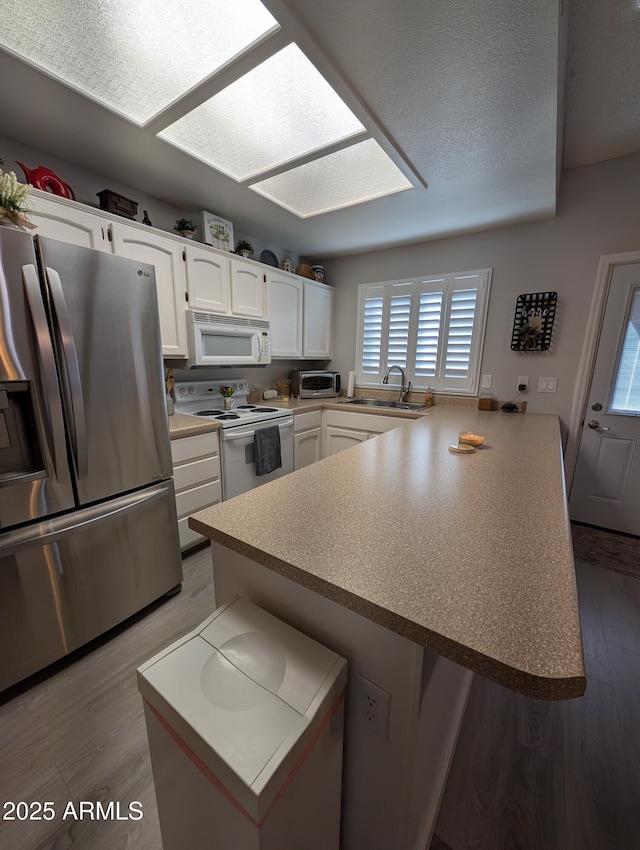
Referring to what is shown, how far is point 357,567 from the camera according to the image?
0.66 meters

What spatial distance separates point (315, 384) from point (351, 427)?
2.35ft

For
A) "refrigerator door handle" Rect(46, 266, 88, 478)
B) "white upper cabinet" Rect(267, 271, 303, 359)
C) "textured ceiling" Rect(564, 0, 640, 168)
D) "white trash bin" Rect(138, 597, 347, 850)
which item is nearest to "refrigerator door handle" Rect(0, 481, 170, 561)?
"refrigerator door handle" Rect(46, 266, 88, 478)

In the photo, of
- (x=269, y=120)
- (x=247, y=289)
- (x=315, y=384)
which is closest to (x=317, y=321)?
(x=315, y=384)

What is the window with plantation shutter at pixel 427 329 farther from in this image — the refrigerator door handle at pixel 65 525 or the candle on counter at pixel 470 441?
the refrigerator door handle at pixel 65 525

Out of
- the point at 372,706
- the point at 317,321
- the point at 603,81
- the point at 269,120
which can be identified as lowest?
the point at 372,706

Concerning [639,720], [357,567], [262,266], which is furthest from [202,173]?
[639,720]

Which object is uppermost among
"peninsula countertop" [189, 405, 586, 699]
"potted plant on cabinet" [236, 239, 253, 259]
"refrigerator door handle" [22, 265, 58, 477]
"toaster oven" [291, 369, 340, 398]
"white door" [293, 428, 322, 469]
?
"potted plant on cabinet" [236, 239, 253, 259]

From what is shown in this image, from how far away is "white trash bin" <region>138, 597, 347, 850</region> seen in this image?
534 mm

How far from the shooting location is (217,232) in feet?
7.92

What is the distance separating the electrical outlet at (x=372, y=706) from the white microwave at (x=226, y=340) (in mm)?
2128

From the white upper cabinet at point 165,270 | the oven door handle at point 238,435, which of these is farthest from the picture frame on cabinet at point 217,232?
the oven door handle at point 238,435

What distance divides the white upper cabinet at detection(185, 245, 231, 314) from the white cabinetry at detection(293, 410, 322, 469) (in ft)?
3.63

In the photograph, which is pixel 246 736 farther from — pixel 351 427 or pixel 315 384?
pixel 315 384

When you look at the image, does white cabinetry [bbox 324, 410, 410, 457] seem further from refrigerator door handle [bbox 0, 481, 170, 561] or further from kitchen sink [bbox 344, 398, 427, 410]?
refrigerator door handle [bbox 0, 481, 170, 561]
